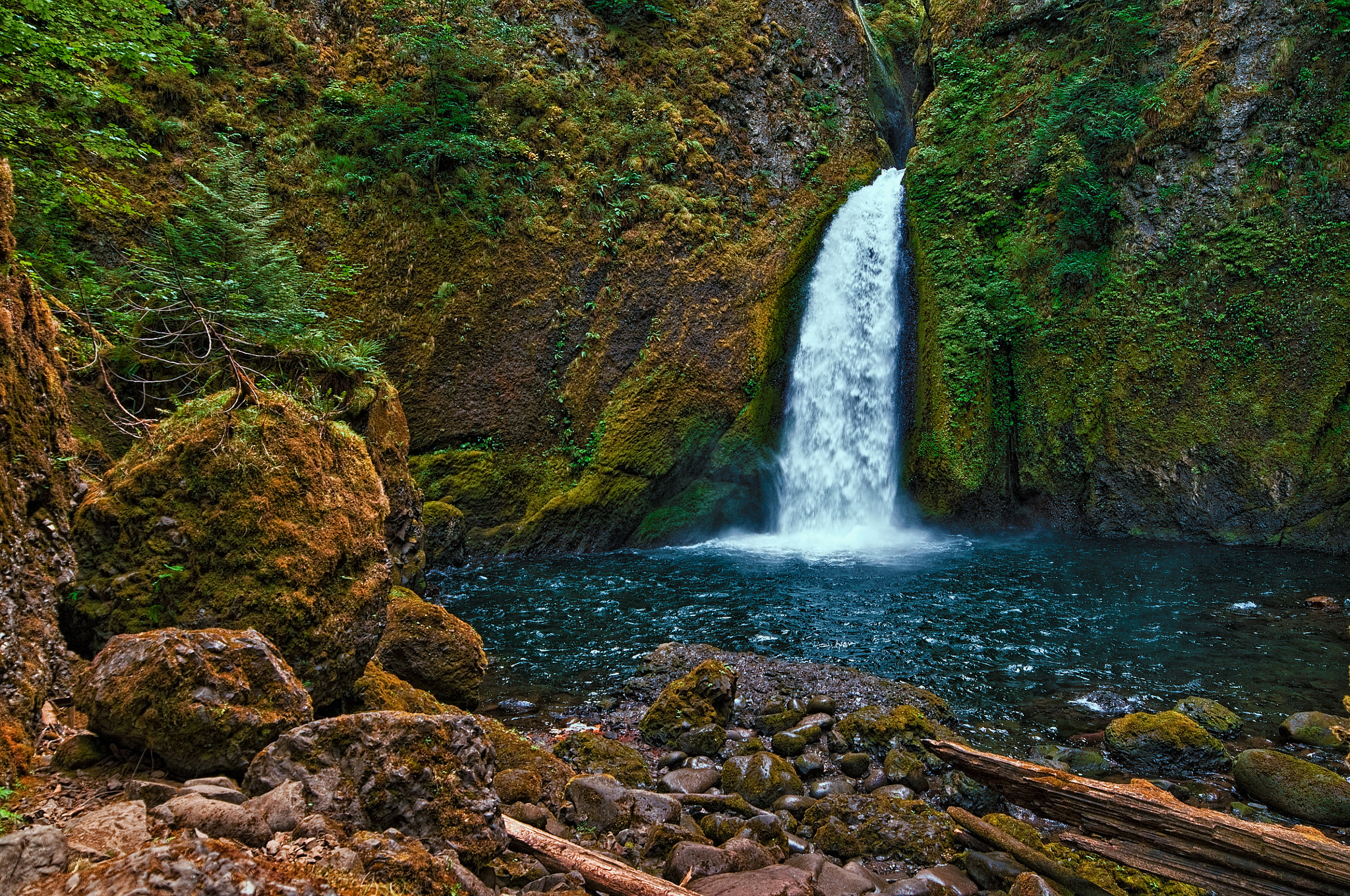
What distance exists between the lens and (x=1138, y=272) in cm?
1334

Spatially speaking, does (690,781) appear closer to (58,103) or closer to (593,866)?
(593,866)

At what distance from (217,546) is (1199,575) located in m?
12.9

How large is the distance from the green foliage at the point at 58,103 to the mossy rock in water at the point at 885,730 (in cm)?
794

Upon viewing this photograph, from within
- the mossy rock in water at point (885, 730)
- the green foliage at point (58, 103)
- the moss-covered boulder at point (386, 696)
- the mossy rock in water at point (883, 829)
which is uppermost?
the green foliage at point (58, 103)

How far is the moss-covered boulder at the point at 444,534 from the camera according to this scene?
34.9ft

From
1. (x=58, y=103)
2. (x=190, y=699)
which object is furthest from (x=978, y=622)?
(x=58, y=103)

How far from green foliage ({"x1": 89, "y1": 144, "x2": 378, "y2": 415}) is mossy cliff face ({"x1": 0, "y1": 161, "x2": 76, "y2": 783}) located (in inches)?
117

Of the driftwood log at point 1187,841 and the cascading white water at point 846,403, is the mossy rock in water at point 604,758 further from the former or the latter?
the cascading white water at point 846,403

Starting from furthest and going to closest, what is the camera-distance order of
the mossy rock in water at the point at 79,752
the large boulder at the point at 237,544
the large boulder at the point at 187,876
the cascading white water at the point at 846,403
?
1. the cascading white water at the point at 846,403
2. the large boulder at the point at 237,544
3. the mossy rock in water at the point at 79,752
4. the large boulder at the point at 187,876

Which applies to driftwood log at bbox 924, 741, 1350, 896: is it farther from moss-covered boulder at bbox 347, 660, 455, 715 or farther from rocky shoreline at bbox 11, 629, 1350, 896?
moss-covered boulder at bbox 347, 660, 455, 715

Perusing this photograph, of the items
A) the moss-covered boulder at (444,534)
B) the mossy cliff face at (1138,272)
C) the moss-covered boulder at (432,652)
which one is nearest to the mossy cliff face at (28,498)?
the moss-covered boulder at (432,652)

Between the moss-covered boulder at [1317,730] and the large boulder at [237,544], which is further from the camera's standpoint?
the moss-covered boulder at [1317,730]

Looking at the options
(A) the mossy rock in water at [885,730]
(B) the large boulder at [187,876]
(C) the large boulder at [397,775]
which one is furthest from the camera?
(A) the mossy rock in water at [885,730]

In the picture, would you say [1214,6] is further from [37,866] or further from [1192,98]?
[37,866]
